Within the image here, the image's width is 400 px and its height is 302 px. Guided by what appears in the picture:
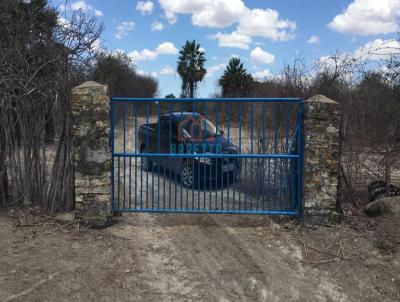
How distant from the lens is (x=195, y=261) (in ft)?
16.2

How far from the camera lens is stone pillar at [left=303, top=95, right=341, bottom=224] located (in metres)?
5.67

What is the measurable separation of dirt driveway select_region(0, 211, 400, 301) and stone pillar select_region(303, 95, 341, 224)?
1.10 feet

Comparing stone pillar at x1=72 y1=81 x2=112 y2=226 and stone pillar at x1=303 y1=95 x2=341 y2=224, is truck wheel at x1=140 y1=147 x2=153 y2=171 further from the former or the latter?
A: stone pillar at x1=303 y1=95 x2=341 y2=224

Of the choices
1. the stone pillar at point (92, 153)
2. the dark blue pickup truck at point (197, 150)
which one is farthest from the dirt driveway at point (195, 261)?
the dark blue pickup truck at point (197, 150)

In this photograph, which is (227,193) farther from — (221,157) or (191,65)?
(191,65)

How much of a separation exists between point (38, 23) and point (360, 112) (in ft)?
19.4

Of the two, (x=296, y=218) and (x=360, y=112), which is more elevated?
(x=360, y=112)

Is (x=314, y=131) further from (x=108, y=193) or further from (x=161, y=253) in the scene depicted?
(x=108, y=193)

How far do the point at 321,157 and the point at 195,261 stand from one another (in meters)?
2.31

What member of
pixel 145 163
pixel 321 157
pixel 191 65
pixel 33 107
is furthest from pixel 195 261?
pixel 191 65

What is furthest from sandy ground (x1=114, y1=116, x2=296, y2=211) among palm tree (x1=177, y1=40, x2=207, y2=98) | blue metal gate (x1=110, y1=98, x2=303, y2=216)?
palm tree (x1=177, y1=40, x2=207, y2=98)

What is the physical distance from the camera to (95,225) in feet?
19.2

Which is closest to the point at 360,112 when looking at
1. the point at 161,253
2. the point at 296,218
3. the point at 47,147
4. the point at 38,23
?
the point at 296,218

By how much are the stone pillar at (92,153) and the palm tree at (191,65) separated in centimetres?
4679
